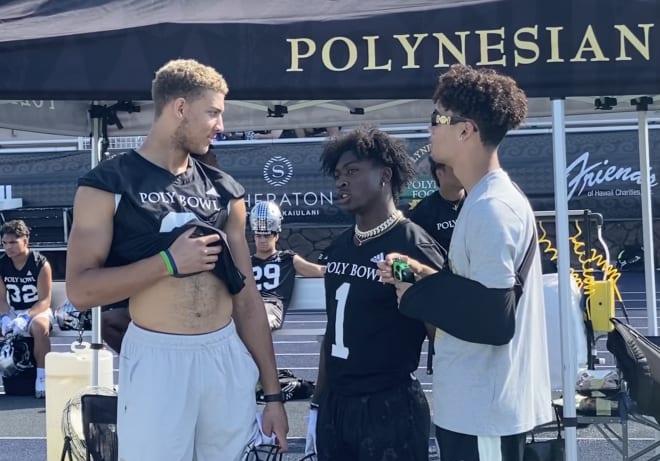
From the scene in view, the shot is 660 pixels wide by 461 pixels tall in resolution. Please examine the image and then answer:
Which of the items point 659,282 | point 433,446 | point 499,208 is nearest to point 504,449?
point 499,208

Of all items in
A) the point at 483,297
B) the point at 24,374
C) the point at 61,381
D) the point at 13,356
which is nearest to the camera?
the point at 483,297

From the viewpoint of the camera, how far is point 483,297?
265 centimetres

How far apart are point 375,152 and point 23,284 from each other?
6522 millimetres

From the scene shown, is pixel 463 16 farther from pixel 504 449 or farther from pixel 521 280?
pixel 504 449

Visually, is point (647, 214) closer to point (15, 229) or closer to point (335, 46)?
point (335, 46)

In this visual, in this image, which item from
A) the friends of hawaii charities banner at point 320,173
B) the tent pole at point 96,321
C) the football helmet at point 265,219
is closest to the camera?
the tent pole at point 96,321

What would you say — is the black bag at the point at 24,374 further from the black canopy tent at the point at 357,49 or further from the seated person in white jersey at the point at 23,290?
the black canopy tent at the point at 357,49

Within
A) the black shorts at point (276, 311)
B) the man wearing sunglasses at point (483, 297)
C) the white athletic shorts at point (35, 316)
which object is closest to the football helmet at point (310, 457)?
the man wearing sunglasses at point (483, 297)

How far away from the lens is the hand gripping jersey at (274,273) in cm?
623

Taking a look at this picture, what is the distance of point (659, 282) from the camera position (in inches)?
704

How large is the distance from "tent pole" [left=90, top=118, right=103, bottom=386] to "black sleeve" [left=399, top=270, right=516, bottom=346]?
2.38 metres

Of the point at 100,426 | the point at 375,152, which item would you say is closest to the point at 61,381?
the point at 100,426

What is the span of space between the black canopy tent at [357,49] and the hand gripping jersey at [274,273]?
108 inches

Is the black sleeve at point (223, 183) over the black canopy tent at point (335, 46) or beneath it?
A: beneath
